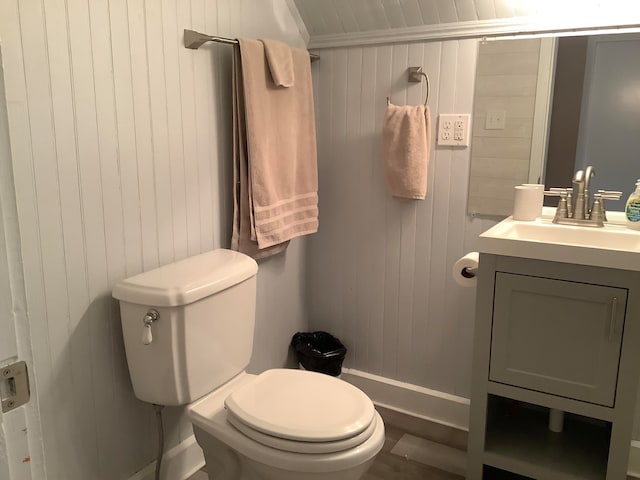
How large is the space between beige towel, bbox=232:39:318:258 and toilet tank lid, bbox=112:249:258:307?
0.27 m

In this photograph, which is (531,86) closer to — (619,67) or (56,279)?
(619,67)

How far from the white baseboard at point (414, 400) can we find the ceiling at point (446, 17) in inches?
59.5

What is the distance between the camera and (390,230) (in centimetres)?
242

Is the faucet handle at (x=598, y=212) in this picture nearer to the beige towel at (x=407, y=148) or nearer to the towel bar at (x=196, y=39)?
the beige towel at (x=407, y=148)

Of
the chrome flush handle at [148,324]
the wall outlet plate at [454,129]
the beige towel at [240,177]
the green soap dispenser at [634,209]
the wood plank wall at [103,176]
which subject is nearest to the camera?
the wood plank wall at [103,176]

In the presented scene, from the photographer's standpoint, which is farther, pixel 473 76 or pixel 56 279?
pixel 473 76

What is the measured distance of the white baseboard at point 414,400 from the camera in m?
2.38

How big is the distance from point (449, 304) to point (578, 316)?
27.9 inches

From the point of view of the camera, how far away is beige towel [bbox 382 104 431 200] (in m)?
2.21

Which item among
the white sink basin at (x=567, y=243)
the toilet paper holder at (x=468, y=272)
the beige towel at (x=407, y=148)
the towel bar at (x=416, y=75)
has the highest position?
the towel bar at (x=416, y=75)

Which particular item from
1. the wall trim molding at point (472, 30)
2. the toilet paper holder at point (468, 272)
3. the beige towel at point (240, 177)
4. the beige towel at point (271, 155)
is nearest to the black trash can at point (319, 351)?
the beige towel at point (271, 155)

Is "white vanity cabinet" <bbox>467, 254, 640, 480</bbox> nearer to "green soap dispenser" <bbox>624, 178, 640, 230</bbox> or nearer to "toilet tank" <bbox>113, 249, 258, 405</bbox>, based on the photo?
"green soap dispenser" <bbox>624, 178, 640, 230</bbox>

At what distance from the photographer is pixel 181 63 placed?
5.96 ft

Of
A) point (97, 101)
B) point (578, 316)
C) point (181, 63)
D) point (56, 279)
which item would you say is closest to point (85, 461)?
point (56, 279)
